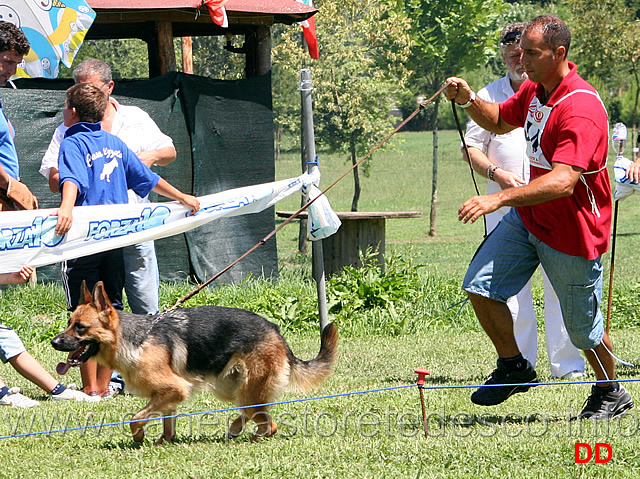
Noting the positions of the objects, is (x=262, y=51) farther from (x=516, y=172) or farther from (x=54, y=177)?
(x=54, y=177)

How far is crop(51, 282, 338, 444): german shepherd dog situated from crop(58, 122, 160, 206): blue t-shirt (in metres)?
1.05

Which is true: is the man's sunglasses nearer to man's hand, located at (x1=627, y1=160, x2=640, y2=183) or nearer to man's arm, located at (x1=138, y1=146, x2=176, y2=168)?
man's hand, located at (x1=627, y1=160, x2=640, y2=183)

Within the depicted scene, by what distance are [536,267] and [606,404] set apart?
2.82ft

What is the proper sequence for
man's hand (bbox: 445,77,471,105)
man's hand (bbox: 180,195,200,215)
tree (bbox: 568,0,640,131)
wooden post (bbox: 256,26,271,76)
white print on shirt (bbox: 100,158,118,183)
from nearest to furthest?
1. man's hand (bbox: 445,77,471,105)
2. white print on shirt (bbox: 100,158,118,183)
3. man's hand (bbox: 180,195,200,215)
4. wooden post (bbox: 256,26,271,76)
5. tree (bbox: 568,0,640,131)

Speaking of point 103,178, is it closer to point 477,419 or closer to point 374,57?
point 477,419

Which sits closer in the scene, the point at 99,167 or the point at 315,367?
the point at 315,367

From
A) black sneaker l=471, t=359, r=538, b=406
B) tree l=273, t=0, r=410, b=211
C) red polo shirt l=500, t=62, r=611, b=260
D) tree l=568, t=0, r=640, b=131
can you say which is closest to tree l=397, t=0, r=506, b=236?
tree l=273, t=0, r=410, b=211

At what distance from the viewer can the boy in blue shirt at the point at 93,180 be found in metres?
5.34

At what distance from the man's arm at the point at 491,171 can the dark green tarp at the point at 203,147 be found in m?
4.34

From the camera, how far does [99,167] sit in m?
5.46

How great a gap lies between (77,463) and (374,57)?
19.0m

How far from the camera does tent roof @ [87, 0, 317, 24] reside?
9.08 metres

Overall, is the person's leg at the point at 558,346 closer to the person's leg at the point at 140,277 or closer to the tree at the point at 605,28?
the person's leg at the point at 140,277

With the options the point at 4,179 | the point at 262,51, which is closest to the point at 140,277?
the point at 4,179
